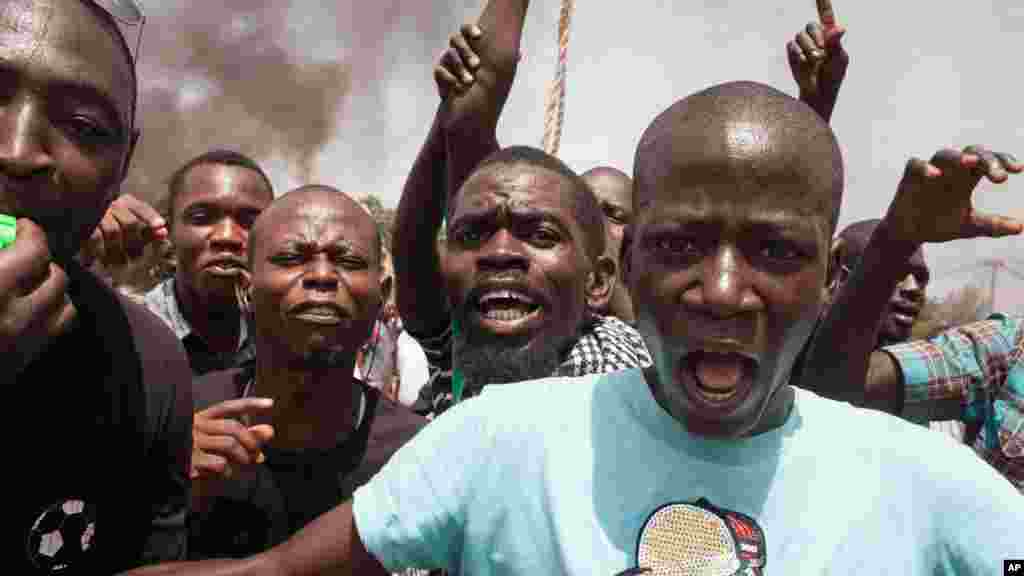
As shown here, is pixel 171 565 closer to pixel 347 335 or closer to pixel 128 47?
pixel 128 47

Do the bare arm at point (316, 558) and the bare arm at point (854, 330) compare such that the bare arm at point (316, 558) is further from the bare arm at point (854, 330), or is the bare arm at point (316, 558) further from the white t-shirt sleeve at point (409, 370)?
the white t-shirt sleeve at point (409, 370)

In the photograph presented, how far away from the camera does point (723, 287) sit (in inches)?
57.8

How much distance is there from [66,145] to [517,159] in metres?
1.61

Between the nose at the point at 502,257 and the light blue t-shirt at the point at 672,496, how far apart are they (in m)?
1.18

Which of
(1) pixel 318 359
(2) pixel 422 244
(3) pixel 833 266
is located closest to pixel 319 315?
(1) pixel 318 359

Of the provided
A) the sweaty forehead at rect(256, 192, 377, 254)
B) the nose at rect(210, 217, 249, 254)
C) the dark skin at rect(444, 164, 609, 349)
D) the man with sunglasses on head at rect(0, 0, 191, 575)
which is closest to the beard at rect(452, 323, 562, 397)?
the dark skin at rect(444, 164, 609, 349)

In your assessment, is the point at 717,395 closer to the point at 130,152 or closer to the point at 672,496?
the point at 672,496

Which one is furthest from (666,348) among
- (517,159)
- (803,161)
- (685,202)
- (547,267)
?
(517,159)

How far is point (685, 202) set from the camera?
5.03ft

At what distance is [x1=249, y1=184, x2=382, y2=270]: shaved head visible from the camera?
315cm

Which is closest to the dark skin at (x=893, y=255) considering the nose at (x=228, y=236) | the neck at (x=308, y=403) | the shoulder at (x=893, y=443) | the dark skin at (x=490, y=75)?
the shoulder at (x=893, y=443)

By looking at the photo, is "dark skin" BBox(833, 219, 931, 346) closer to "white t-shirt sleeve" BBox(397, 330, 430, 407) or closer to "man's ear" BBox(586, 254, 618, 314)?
"man's ear" BBox(586, 254, 618, 314)

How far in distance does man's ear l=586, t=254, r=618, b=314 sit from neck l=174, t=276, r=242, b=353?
1.47 metres

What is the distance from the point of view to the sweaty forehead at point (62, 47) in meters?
1.52
